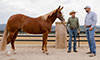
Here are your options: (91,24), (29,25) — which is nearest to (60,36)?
(29,25)

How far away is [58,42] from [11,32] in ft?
8.57

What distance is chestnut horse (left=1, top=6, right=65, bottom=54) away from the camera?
5.20 meters

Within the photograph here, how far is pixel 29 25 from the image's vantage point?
5363mm

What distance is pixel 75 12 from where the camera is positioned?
5.53m

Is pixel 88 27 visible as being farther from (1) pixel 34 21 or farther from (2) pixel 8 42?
(2) pixel 8 42

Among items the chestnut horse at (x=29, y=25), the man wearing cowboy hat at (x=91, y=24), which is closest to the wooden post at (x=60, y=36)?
the chestnut horse at (x=29, y=25)

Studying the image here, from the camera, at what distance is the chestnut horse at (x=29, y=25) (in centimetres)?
520

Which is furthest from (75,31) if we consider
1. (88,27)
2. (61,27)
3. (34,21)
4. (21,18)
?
(21,18)

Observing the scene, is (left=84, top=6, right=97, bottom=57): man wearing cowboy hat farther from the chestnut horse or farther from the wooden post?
the wooden post

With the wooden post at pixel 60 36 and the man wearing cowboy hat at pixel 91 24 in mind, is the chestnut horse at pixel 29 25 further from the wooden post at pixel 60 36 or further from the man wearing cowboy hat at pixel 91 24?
the wooden post at pixel 60 36

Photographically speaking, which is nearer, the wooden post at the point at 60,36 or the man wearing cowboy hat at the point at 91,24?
the man wearing cowboy hat at the point at 91,24

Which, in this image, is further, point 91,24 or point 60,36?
point 60,36

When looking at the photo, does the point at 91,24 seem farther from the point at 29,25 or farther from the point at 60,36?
the point at 29,25

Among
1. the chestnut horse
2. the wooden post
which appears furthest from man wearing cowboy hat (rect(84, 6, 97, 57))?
the wooden post
